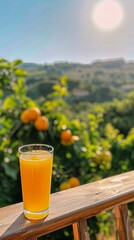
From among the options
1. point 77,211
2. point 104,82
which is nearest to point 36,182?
point 77,211

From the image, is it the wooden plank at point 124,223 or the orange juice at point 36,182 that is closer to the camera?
the orange juice at point 36,182

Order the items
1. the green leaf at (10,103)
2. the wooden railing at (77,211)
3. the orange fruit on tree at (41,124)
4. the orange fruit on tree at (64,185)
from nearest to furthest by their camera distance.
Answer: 1. the wooden railing at (77,211)
2. the orange fruit on tree at (64,185)
3. the orange fruit on tree at (41,124)
4. the green leaf at (10,103)

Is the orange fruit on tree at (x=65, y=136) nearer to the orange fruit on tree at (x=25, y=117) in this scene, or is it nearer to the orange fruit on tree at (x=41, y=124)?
the orange fruit on tree at (x=41, y=124)

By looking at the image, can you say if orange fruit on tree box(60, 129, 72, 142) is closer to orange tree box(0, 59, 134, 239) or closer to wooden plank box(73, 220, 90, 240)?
orange tree box(0, 59, 134, 239)

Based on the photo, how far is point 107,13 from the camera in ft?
8.70

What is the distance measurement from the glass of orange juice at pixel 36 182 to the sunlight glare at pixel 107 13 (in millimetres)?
2276

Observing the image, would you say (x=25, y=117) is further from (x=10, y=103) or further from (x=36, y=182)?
(x=36, y=182)

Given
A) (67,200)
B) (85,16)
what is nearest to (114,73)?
(85,16)

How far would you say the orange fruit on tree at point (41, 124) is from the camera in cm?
159

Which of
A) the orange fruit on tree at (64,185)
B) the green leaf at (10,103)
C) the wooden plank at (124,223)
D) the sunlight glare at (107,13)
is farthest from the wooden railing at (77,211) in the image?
the sunlight glare at (107,13)

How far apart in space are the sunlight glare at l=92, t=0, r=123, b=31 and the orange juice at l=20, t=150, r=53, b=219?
2277 millimetres

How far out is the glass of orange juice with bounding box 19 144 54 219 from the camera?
0.65 metres

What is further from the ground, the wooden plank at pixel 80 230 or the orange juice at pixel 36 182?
the orange juice at pixel 36 182

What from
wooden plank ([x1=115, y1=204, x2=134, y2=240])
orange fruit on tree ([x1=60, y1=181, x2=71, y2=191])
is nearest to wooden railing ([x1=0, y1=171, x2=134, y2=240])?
wooden plank ([x1=115, y1=204, x2=134, y2=240])
